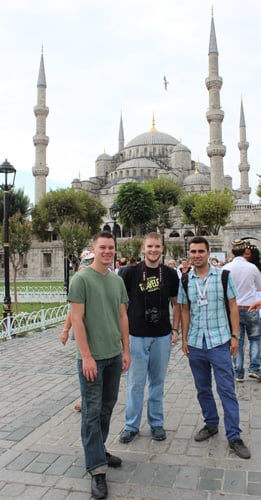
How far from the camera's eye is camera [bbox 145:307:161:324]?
3.71m

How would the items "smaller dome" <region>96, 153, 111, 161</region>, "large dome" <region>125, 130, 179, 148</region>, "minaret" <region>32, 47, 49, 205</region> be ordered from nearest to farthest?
"minaret" <region>32, 47, 49, 205</region> → "large dome" <region>125, 130, 179, 148</region> → "smaller dome" <region>96, 153, 111, 161</region>

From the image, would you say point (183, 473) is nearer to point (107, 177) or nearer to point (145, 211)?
point (145, 211)

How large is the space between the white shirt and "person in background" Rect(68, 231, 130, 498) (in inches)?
103

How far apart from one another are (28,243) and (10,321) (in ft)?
15.9

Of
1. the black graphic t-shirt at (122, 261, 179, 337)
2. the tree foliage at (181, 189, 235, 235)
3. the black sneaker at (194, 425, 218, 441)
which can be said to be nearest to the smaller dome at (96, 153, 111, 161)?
the tree foliage at (181, 189, 235, 235)

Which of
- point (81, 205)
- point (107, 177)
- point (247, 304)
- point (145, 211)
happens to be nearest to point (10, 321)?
point (247, 304)

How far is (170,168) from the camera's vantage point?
73188 millimetres

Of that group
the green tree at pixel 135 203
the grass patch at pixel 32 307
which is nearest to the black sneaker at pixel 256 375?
the grass patch at pixel 32 307

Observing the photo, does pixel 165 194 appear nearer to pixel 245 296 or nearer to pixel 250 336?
pixel 250 336

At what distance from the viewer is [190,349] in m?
3.77

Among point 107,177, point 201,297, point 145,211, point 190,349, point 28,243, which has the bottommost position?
point 190,349

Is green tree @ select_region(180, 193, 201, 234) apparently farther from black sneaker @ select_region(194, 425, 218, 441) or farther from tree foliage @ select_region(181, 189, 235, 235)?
black sneaker @ select_region(194, 425, 218, 441)

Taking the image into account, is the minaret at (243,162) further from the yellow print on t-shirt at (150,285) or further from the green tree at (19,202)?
the yellow print on t-shirt at (150,285)

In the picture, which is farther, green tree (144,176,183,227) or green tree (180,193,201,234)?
green tree (144,176,183,227)
